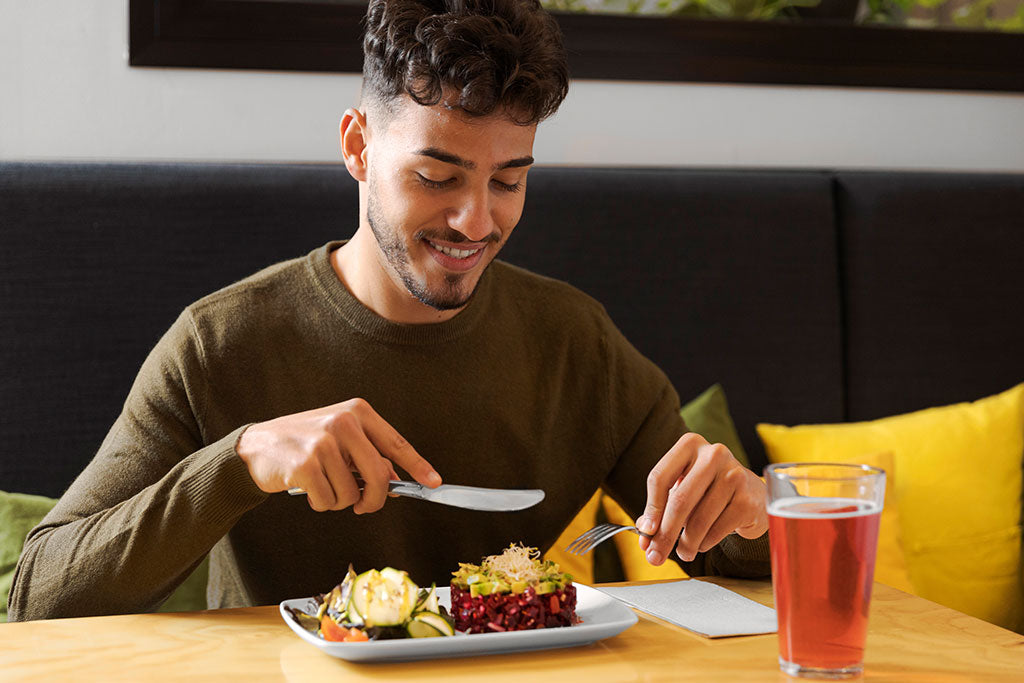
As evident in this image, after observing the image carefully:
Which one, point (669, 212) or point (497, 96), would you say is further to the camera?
point (669, 212)

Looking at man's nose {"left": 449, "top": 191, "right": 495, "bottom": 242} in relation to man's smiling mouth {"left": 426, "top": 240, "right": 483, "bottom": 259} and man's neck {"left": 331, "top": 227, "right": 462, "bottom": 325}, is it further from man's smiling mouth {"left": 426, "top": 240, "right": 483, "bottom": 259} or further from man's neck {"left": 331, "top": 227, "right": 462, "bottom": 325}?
man's neck {"left": 331, "top": 227, "right": 462, "bottom": 325}

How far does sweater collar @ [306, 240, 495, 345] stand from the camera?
1320 mm

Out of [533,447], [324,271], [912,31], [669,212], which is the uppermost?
[912,31]

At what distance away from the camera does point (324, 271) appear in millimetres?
1357

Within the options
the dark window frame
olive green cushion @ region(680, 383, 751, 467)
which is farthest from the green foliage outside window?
olive green cushion @ region(680, 383, 751, 467)

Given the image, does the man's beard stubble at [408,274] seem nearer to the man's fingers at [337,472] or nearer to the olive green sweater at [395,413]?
the olive green sweater at [395,413]

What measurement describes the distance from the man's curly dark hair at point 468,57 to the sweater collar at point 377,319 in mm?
233

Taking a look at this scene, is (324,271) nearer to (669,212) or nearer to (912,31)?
(669,212)

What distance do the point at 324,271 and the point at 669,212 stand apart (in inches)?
30.8

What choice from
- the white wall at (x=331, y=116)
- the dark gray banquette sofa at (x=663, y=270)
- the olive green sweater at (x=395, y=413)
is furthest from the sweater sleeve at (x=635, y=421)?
the white wall at (x=331, y=116)

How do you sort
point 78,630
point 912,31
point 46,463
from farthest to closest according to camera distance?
point 912,31
point 46,463
point 78,630

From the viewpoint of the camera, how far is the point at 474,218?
1172 mm

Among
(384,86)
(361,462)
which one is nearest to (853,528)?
(361,462)

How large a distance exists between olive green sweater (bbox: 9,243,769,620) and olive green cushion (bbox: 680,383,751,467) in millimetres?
356
